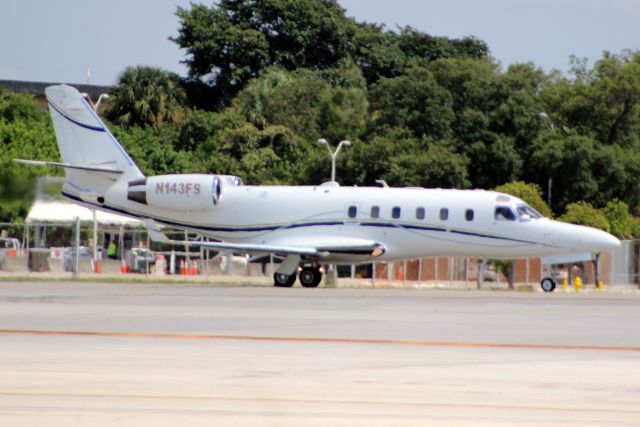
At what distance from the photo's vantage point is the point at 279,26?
327 ft

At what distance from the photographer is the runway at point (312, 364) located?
1149 centimetres

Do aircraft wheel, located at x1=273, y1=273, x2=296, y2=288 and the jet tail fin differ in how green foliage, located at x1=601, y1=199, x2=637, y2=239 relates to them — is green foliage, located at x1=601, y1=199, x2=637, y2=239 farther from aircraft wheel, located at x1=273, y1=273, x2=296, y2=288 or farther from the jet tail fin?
the jet tail fin

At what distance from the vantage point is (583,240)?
115 ft

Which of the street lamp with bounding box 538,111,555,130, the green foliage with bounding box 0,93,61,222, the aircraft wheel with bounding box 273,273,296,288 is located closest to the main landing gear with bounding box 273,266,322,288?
the aircraft wheel with bounding box 273,273,296,288

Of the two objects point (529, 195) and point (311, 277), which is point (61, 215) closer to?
point (311, 277)

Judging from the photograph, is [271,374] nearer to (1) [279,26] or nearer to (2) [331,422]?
(2) [331,422]

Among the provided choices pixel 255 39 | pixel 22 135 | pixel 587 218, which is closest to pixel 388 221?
pixel 587 218

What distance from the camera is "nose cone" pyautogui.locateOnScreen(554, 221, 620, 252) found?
34.9 meters

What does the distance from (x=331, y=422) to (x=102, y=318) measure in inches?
442

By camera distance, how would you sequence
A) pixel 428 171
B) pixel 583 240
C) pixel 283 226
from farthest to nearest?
pixel 428 171 → pixel 283 226 → pixel 583 240

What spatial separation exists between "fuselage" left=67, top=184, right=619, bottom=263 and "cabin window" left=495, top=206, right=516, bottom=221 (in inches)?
1.1

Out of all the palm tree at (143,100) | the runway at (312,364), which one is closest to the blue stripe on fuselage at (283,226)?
the runway at (312,364)

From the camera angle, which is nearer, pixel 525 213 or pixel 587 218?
pixel 525 213

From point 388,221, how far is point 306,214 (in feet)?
8.00
